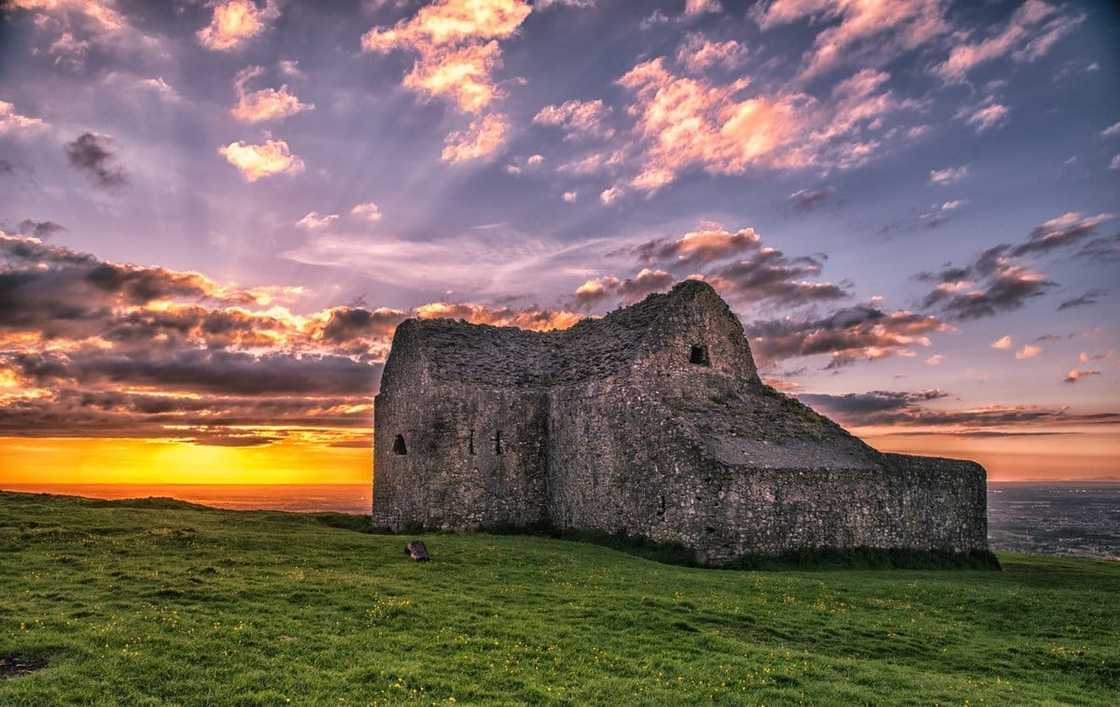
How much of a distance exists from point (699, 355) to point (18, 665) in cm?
3121

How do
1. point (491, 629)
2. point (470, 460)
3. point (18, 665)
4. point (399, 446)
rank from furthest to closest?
point (399, 446), point (470, 460), point (491, 629), point (18, 665)

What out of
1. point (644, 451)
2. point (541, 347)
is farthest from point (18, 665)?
point (541, 347)

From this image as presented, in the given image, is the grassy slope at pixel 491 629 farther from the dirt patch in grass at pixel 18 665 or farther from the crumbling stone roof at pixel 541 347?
the crumbling stone roof at pixel 541 347

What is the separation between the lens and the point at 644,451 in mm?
32875

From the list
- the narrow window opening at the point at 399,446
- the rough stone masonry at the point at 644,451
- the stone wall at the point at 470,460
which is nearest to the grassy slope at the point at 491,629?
the rough stone masonry at the point at 644,451

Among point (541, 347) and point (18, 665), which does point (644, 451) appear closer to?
point (541, 347)

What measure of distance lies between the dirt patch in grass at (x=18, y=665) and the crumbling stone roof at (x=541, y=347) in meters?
25.5

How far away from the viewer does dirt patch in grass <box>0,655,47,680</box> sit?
1306 cm

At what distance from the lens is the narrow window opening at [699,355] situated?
127 feet

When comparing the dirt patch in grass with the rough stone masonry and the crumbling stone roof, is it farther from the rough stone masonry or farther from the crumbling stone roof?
the crumbling stone roof

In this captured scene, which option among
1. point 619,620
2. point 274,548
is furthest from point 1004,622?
point 274,548

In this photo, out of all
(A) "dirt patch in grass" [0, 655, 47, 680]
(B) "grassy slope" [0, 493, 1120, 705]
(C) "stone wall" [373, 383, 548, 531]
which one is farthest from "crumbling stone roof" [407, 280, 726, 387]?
(A) "dirt patch in grass" [0, 655, 47, 680]

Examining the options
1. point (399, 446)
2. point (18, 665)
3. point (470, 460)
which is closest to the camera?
point (18, 665)

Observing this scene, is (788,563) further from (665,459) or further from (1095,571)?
(1095,571)
